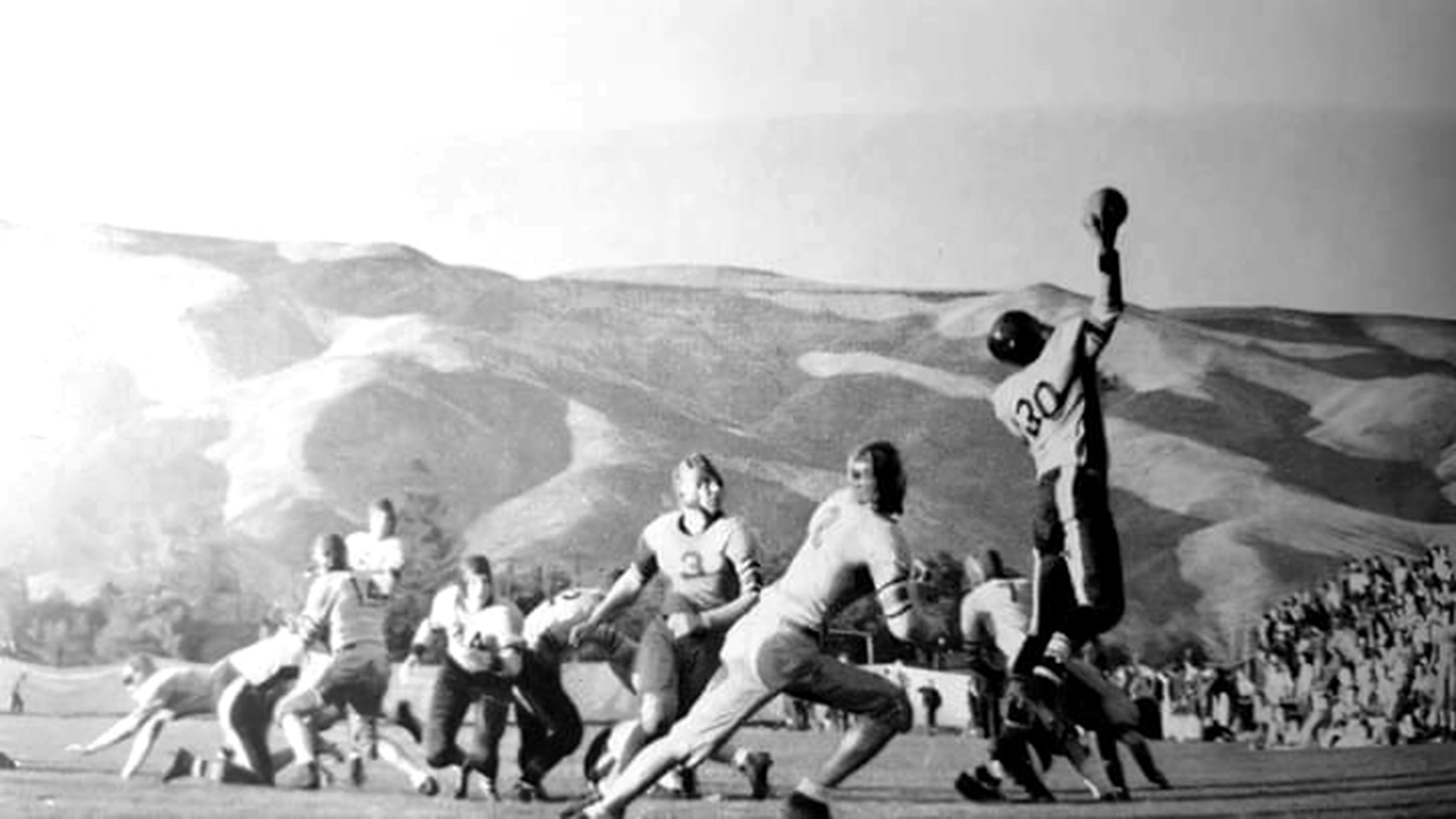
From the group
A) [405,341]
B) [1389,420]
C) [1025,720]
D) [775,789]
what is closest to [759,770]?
[775,789]

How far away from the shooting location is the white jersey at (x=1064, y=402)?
6.98m

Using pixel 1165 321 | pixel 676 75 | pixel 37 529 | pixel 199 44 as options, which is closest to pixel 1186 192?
pixel 1165 321

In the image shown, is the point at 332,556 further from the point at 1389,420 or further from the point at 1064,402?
the point at 1389,420

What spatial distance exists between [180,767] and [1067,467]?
127 inches

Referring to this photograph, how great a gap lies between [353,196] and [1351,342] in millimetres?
3722

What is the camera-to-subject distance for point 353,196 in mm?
7336

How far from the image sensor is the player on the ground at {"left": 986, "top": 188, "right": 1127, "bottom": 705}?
6914 mm

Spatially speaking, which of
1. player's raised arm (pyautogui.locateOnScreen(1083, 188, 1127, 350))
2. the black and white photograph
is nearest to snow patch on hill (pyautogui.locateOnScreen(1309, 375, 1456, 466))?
the black and white photograph

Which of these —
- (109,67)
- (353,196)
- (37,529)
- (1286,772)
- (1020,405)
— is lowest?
(1286,772)

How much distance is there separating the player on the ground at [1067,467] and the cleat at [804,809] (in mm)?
816

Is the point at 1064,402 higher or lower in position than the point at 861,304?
lower

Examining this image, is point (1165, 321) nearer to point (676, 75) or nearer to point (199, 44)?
point (676, 75)

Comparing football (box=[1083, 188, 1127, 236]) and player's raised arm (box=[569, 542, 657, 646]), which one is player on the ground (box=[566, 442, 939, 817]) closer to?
player's raised arm (box=[569, 542, 657, 646])

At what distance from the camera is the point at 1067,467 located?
6.99 metres
